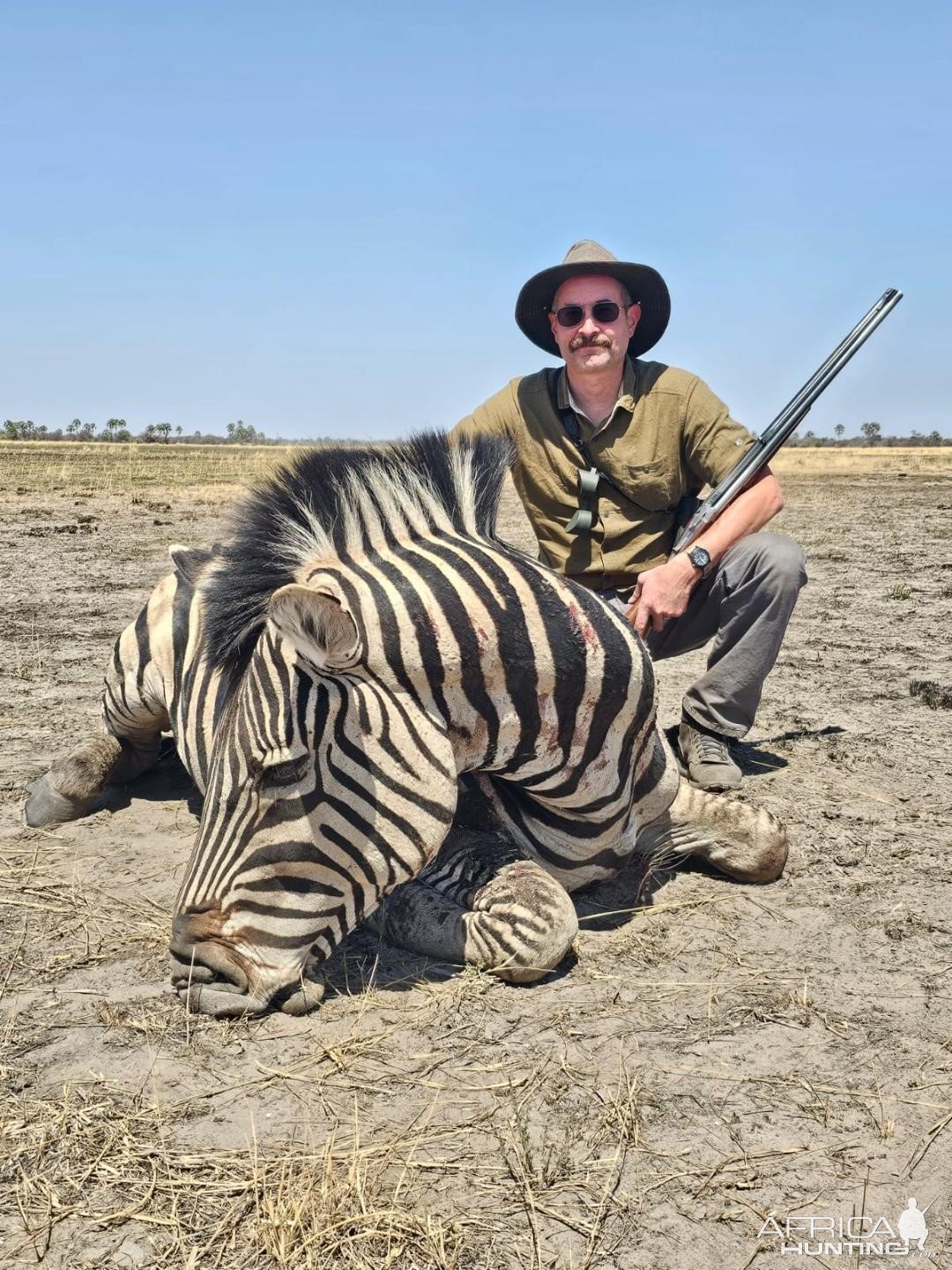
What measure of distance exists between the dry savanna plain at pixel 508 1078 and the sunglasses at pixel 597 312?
232 cm

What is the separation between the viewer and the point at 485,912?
315 centimetres

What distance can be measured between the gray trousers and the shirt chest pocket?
1.35 ft

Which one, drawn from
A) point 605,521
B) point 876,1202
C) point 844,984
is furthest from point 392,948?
point 605,521

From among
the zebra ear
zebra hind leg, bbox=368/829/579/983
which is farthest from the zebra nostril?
the zebra ear

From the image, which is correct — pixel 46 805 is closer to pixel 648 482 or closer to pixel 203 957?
pixel 203 957

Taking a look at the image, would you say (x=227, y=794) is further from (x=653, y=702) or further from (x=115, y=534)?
(x=115, y=534)

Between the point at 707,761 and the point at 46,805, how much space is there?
3.05 meters

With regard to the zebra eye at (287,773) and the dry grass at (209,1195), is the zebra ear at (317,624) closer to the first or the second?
the zebra eye at (287,773)

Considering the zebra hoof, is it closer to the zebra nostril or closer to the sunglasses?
the zebra nostril

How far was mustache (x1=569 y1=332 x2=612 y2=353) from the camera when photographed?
15.3 ft

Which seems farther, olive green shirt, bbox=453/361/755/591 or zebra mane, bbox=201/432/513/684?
olive green shirt, bbox=453/361/755/591

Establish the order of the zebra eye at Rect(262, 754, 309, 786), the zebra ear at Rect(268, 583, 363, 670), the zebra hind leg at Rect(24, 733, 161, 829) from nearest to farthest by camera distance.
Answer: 1. the zebra ear at Rect(268, 583, 363, 670)
2. the zebra eye at Rect(262, 754, 309, 786)
3. the zebra hind leg at Rect(24, 733, 161, 829)

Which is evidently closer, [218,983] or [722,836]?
[218,983]

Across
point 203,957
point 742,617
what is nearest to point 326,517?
point 203,957
